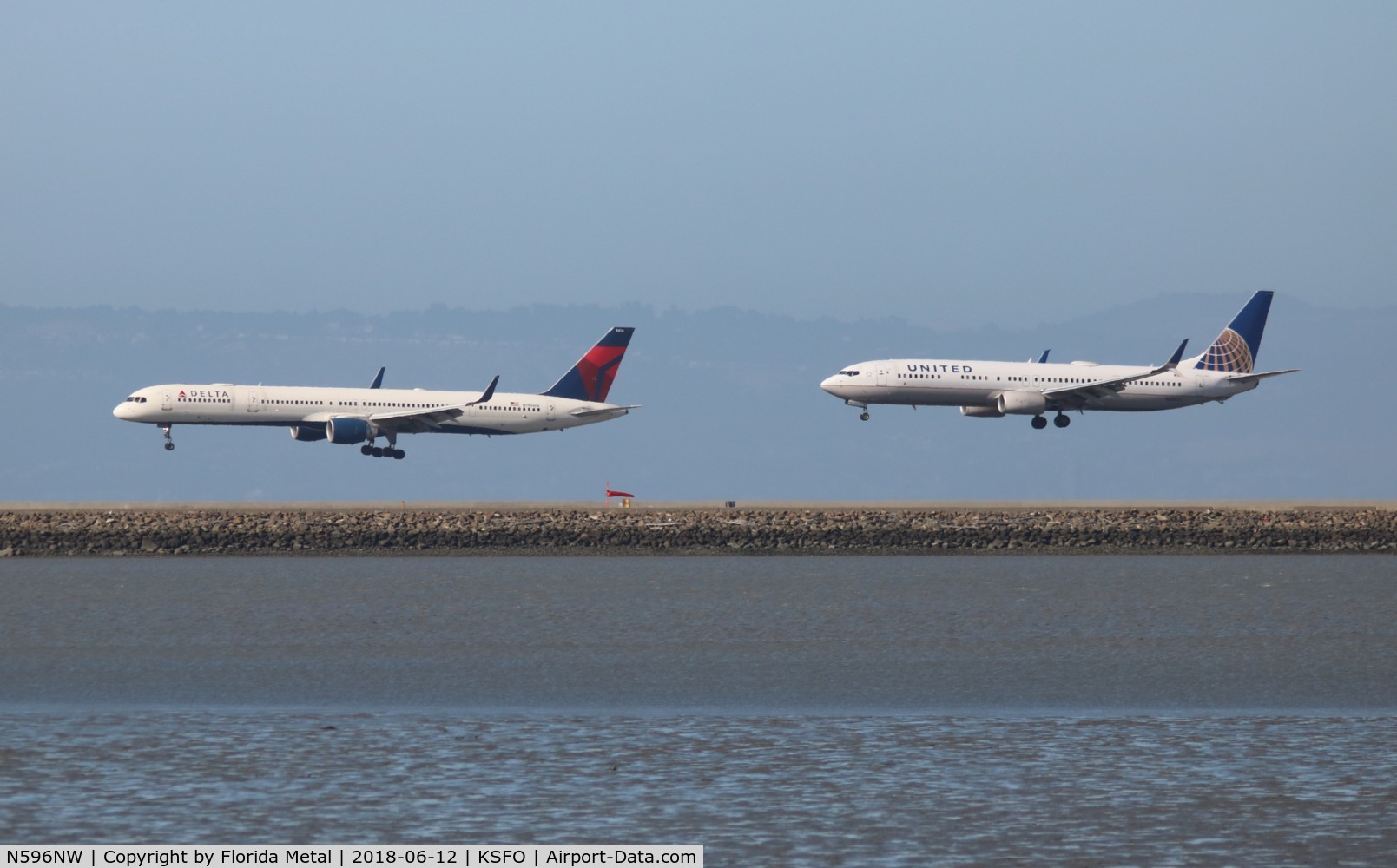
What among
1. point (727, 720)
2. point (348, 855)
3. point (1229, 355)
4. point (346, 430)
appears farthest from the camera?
point (1229, 355)

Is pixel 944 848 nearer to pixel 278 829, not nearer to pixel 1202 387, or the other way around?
pixel 278 829

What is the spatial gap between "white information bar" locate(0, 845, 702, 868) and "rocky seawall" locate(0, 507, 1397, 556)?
47.2 m

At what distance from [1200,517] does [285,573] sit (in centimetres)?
3462

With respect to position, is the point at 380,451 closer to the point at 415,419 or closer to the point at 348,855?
the point at 415,419

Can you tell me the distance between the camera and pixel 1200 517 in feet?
219

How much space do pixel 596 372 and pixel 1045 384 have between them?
28.1 meters

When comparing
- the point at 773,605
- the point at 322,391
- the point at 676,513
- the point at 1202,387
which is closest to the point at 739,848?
the point at 773,605

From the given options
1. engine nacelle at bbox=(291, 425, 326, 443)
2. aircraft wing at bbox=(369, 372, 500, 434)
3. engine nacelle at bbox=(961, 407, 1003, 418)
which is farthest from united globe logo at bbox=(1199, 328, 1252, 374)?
engine nacelle at bbox=(291, 425, 326, 443)

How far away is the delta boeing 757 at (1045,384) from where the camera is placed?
84.4 m

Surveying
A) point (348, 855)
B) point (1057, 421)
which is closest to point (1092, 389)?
point (1057, 421)

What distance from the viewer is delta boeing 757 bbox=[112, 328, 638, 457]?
84688mm

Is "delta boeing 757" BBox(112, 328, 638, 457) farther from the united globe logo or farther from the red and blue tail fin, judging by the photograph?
the united globe logo

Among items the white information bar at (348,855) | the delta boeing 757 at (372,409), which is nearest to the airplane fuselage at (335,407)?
the delta boeing 757 at (372,409)

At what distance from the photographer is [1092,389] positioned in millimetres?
89500
